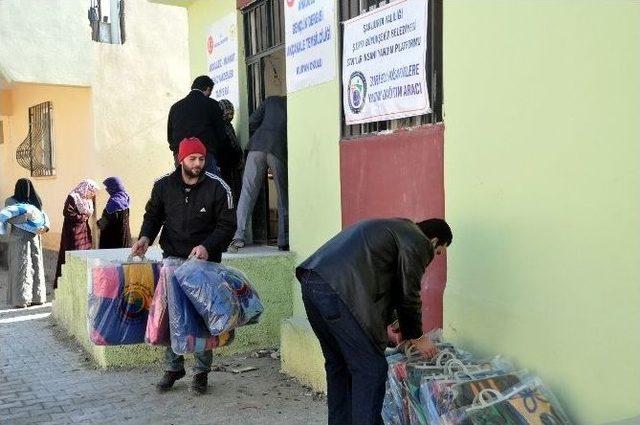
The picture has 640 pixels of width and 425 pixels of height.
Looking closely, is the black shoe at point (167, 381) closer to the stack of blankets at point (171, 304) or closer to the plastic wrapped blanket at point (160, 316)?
the stack of blankets at point (171, 304)

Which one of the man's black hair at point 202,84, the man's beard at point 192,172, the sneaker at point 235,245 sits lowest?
the sneaker at point 235,245

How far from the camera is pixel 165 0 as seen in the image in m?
8.35

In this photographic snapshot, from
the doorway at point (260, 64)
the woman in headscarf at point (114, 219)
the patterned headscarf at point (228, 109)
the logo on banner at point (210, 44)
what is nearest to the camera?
the doorway at point (260, 64)

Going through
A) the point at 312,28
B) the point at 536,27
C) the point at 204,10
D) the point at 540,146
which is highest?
the point at 204,10

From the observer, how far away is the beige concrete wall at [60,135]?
11.2 meters

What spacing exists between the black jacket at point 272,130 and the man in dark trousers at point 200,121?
378 millimetres

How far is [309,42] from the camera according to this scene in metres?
5.52

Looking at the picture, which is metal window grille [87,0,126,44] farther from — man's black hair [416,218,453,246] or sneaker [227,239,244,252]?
man's black hair [416,218,453,246]

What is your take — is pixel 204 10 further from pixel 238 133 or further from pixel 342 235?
pixel 342 235

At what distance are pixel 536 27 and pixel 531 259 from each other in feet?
3.75

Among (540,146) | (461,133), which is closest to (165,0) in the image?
(461,133)

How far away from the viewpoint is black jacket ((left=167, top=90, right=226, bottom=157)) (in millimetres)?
6352

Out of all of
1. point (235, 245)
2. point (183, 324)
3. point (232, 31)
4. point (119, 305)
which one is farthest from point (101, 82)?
point (183, 324)

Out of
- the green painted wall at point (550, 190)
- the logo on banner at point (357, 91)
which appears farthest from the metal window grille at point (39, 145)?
the green painted wall at point (550, 190)
